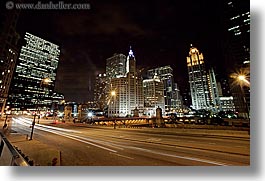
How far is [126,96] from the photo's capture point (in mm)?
86312

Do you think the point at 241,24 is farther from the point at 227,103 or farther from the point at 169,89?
the point at 169,89

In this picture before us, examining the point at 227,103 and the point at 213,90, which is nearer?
the point at 227,103

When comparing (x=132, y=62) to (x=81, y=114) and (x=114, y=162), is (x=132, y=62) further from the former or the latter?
(x=114, y=162)

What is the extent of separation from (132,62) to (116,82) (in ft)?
58.3

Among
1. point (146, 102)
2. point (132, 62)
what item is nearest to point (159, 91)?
point (146, 102)

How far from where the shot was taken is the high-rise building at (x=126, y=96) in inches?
3319

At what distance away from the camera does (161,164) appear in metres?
4.00

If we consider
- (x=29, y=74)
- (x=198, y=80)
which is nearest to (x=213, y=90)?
(x=198, y=80)

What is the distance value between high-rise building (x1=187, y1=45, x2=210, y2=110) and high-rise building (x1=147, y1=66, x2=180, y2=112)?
21.9 m

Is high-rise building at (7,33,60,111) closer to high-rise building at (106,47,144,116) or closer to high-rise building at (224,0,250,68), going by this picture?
high-rise building at (106,47,144,116)

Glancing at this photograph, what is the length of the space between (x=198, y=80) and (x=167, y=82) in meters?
36.4

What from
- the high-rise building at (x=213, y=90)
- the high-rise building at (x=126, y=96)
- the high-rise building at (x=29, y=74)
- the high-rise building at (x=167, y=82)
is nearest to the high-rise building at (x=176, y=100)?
the high-rise building at (x=167, y=82)

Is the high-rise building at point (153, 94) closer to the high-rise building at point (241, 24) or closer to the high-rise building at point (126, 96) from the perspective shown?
the high-rise building at point (126, 96)

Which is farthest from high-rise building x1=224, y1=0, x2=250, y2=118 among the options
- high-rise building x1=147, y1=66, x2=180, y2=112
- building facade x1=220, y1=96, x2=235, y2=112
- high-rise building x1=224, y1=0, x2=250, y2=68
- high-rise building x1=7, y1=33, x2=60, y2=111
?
high-rise building x1=147, y1=66, x2=180, y2=112
